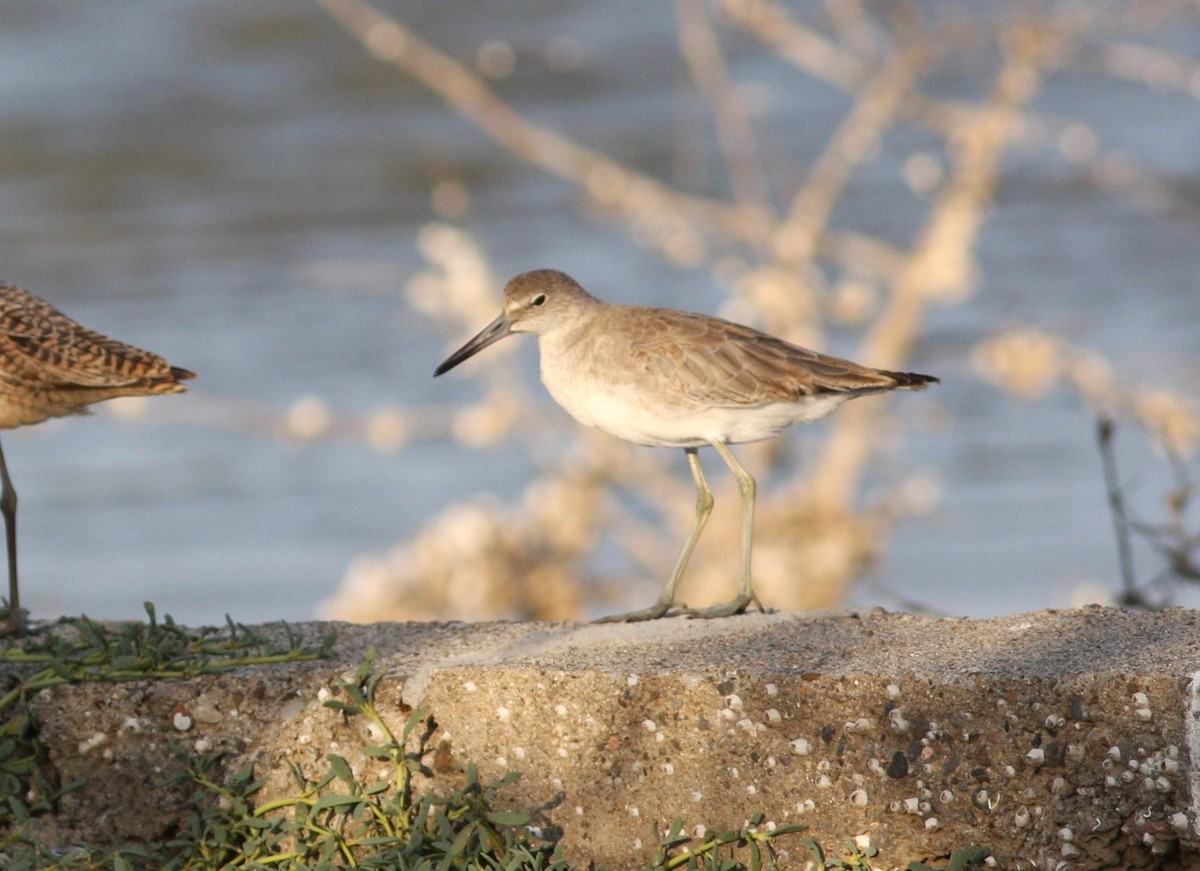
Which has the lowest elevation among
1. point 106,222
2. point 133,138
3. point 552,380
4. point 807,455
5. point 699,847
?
point 699,847

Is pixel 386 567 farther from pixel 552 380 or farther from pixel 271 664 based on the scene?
pixel 271 664

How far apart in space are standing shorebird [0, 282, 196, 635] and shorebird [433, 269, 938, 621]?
1.15 meters

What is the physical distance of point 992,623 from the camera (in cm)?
364

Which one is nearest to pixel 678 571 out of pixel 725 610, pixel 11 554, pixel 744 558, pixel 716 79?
pixel 744 558

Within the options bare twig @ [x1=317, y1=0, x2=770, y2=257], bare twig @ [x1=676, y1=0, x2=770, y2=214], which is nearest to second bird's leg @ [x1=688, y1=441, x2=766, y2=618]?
bare twig @ [x1=317, y1=0, x2=770, y2=257]

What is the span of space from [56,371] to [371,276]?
6.33m

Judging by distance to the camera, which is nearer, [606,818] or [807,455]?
[606,818]

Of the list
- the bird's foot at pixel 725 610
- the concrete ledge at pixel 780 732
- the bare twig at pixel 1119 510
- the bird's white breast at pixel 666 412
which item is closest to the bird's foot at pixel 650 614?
the bird's foot at pixel 725 610

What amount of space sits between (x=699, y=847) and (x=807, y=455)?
6509mm

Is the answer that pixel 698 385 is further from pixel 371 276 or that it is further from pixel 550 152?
pixel 371 276

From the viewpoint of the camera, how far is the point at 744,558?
448 centimetres

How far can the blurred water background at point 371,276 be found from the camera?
938 cm

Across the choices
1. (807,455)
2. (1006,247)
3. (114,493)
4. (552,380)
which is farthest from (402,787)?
(1006,247)

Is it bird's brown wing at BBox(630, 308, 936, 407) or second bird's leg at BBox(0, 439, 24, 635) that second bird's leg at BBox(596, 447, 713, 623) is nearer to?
bird's brown wing at BBox(630, 308, 936, 407)
